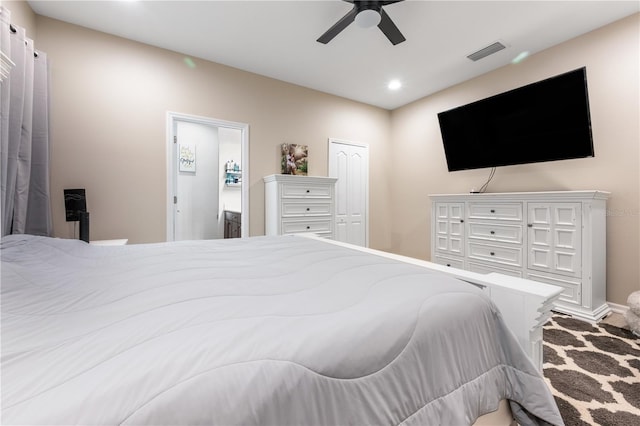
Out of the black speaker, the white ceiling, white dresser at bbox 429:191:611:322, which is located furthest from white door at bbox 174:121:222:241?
white dresser at bbox 429:191:611:322

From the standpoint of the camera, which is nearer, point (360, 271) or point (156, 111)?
point (360, 271)

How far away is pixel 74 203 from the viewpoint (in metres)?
2.45

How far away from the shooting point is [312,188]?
11.8 feet

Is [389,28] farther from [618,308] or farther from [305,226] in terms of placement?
[618,308]

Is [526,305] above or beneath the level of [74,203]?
beneath

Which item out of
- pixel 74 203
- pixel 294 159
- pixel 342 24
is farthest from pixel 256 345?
pixel 294 159

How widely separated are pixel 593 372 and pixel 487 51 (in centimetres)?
311

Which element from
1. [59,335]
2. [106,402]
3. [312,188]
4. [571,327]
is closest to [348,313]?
[106,402]

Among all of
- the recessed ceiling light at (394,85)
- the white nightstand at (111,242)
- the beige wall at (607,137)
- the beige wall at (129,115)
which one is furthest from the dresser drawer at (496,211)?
the white nightstand at (111,242)

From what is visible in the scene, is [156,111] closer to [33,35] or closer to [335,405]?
[33,35]

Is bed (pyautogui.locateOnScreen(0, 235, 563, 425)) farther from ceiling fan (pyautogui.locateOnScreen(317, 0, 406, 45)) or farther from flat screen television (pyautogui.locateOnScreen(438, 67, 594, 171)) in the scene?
flat screen television (pyautogui.locateOnScreen(438, 67, 594, 171))

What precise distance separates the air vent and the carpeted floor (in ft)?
9.24

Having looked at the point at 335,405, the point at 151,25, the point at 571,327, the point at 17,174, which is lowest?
the point at 571,327

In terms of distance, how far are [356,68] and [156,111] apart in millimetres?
2413
